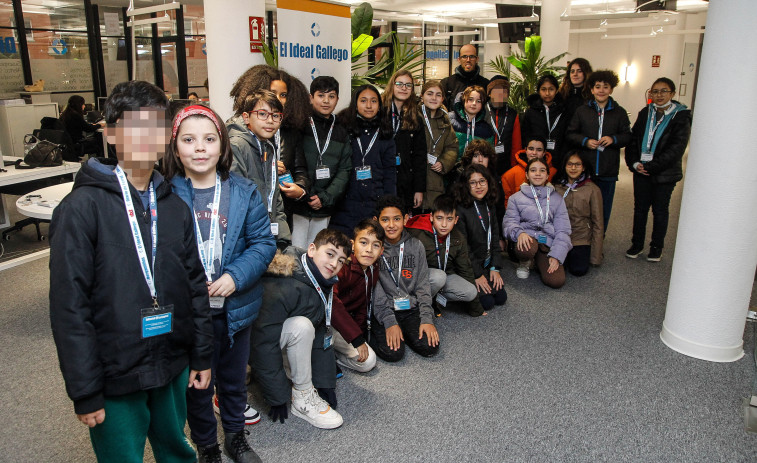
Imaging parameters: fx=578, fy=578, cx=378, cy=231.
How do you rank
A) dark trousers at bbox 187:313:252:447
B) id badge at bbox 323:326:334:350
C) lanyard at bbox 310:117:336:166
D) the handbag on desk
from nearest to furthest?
dark trousers at bbox 187:313:252:447 → id badge at bbox 323:326:334:350 → lanyard at bbox 310:117:336:166 → the handbag on desk

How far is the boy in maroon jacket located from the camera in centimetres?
302

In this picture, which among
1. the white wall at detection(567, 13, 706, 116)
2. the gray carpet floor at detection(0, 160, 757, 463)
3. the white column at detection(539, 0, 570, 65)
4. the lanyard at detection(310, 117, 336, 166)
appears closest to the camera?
the gray carpet floor at detection(0, 160, 757, 463)

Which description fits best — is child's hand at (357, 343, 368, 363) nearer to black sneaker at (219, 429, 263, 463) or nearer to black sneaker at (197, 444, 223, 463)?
black sneaker at (219, 429, 263, 463)

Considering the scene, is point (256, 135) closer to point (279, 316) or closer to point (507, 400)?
point (279, 316)

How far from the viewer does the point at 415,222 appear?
160 inches

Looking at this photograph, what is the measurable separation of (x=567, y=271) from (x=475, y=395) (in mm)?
2218

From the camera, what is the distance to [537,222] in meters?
4.67

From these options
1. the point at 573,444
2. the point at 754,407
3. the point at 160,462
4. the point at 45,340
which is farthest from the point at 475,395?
the point at 45,340

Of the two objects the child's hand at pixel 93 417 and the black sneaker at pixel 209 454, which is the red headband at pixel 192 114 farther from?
the black sneaker at pixel 209 454

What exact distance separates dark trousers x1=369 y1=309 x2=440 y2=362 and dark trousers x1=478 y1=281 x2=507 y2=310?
69cm

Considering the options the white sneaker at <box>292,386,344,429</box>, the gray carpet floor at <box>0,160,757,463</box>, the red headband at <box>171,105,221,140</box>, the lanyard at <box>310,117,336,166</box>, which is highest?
the red headband at <box>171,105,221,140</box>

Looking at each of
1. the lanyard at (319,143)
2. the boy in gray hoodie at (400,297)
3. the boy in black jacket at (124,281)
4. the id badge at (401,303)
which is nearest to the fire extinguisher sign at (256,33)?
the lanyard at (319,143)

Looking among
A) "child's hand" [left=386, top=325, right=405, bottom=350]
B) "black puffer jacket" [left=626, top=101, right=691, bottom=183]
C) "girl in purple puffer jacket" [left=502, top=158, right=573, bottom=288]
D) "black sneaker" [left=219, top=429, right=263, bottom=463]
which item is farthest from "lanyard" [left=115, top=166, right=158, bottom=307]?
"black puffer jacket" [left=626, top=101, right=691, bottom=183]

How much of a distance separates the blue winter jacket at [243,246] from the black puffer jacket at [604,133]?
3.66 metres
